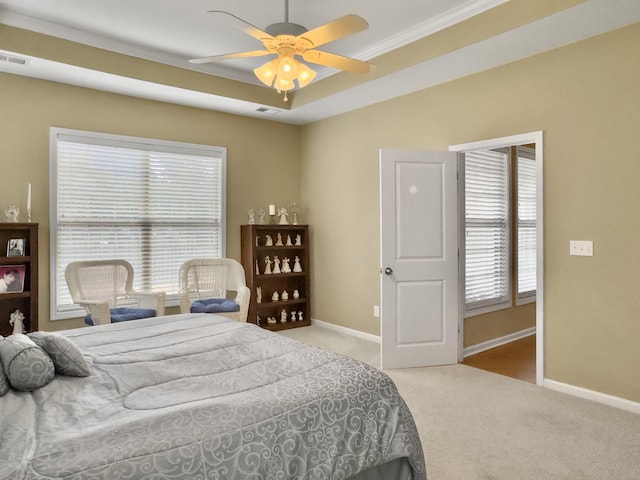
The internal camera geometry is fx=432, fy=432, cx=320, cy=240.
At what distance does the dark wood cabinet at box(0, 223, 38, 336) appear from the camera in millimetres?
3754

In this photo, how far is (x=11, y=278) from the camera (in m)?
3.79

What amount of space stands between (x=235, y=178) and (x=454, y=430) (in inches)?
151

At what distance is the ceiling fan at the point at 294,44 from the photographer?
2258mm

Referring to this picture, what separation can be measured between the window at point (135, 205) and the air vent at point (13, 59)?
66cm

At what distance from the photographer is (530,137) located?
355 centimetres

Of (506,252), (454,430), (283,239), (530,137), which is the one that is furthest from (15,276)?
(506,252)

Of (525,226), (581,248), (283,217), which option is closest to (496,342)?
(525,226)

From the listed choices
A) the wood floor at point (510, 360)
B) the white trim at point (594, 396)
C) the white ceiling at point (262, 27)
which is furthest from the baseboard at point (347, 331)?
the white ceiling at point (262, 27)

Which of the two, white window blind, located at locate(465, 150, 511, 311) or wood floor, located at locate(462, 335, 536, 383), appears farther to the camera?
white window blind, located at locate(465, 150, 511, 311)

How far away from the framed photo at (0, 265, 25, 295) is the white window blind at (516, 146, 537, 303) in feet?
16.8

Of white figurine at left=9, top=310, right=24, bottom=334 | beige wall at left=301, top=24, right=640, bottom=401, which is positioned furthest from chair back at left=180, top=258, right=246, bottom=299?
beige wall at left=301, top=24, right=640, bottom=401

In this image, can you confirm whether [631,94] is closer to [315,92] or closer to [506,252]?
[506,252]

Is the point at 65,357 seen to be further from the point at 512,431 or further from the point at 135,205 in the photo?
the point at 135,205

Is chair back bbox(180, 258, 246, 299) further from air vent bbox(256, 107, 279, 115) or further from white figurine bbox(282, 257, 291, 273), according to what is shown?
air vent bbox(256, 107, 279, 115)
